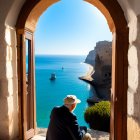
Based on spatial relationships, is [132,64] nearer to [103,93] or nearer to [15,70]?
[15,70]

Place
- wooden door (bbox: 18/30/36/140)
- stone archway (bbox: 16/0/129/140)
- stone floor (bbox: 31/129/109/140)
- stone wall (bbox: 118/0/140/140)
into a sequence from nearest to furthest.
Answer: stone wall (bbox: 118/0/140/140) < stone archway (bbox: 16/0/129/140) < wooden door (bbox: 18/30/36/140) < stone floor (bbox: 31/129/109/140)

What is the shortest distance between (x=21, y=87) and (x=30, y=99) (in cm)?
50

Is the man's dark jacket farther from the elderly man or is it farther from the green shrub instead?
the green shrub

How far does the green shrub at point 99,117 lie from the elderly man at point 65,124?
284cm

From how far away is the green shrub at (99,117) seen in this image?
5.66 m

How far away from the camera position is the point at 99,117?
5738 mm

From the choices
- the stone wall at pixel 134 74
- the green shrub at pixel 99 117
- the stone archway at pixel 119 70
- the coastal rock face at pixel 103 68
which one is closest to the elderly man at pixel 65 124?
the stone wall at pixel 134 74

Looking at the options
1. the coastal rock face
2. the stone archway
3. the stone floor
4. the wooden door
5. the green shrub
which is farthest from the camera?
the coastal rock face

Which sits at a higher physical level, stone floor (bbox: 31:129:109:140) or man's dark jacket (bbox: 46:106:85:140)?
man's dark jacket (bbox: 46:106:85:140)

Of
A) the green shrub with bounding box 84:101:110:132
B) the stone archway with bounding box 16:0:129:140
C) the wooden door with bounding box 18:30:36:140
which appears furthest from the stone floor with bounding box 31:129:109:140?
the stone archway with bounding box 16:0:129:140

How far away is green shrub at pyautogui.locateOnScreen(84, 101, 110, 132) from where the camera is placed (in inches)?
223

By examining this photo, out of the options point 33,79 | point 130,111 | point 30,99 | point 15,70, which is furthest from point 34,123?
point 130,111

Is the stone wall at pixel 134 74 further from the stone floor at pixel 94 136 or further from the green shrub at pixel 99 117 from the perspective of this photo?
the green shrub at pixel 99 117

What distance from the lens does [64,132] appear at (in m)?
2.83
